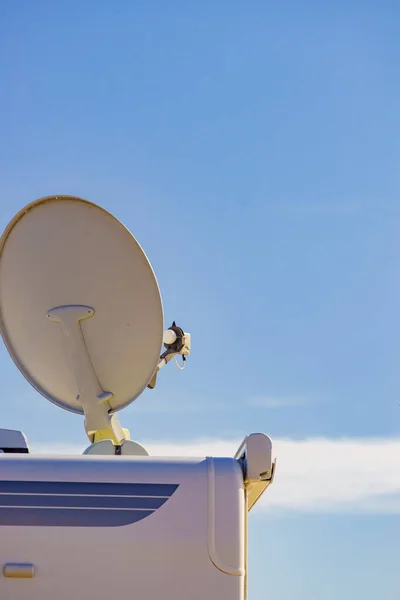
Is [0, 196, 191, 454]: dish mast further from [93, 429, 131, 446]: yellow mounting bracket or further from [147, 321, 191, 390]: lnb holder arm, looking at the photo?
[147, 321, 191, 390]: lnb holder arm

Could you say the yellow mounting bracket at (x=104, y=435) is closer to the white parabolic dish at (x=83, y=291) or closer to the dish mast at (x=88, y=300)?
the dish mast at (x=88, y=300)

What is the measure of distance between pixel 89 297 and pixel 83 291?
7 cm

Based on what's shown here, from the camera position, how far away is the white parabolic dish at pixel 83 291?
746 cm

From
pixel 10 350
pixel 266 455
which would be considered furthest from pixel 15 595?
pixel 10 350

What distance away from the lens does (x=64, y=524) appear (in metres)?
5.25

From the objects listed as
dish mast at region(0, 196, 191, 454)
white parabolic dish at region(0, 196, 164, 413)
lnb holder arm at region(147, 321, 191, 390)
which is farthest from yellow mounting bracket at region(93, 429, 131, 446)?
lnb holder arm at region(147, 321, 191, 390)

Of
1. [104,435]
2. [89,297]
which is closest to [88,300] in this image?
[89,297]

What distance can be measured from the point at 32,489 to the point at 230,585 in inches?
52.0

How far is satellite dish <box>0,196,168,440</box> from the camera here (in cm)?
746

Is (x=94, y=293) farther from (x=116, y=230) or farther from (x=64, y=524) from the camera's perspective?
(x=64, y=524)

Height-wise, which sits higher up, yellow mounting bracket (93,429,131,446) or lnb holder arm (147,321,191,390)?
lnb holder arm (147,321,191,390)

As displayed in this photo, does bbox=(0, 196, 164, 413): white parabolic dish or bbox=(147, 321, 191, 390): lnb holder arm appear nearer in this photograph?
bbox=(0, 196, 164, 413): white parabolic dish

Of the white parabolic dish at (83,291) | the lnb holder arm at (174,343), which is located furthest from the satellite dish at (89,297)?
the lnb holder arm at (174,343)

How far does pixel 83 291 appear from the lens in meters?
7.60
